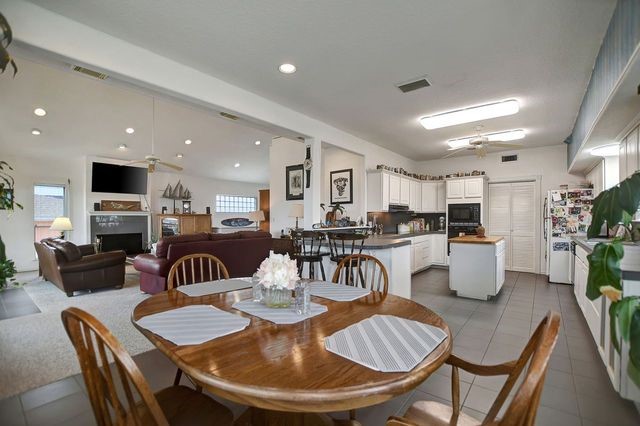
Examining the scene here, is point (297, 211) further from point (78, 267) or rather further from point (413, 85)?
point (78, 267)

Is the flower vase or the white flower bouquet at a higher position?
the white flower bouquet

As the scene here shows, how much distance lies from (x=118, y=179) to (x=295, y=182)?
4.97 metres

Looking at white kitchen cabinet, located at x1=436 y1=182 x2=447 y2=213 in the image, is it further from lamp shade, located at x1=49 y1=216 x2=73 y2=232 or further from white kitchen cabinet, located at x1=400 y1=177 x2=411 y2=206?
lamp shade, located at x1=49 y1=216 x2=73 y2=232

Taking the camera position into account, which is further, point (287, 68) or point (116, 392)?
point (287, 68)

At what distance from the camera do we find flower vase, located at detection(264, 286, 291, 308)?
1.52 metres

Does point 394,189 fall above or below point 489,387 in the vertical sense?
above

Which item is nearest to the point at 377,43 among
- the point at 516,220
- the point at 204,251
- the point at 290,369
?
the point at 290,369

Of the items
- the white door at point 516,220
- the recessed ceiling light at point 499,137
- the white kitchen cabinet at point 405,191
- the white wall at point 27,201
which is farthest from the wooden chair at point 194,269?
the white door at point 516,220

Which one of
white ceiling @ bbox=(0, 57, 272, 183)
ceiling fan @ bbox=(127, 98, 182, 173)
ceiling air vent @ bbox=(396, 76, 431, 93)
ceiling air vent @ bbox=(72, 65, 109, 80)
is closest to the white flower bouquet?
ceiling air vent @ bbox=(72, 65, 109, 80)

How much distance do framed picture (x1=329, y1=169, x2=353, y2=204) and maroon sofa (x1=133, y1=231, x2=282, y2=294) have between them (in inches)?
61.6

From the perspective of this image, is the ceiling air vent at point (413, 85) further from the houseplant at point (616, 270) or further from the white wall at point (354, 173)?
the white wall at point (354, 173)

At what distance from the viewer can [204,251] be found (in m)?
4.61

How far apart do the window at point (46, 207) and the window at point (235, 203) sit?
436 cm

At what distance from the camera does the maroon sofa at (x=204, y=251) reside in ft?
14.4
